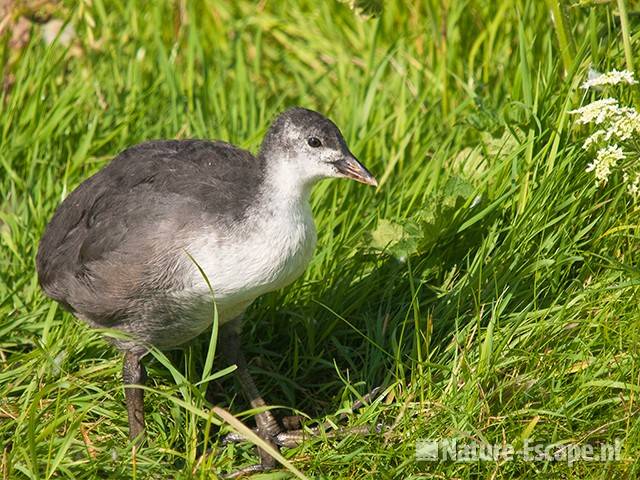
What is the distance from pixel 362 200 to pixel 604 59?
4.04 ft

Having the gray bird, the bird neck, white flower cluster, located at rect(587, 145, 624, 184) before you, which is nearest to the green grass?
the gray bird

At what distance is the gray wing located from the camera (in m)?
3.68

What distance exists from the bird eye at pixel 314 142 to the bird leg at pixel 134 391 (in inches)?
40.8

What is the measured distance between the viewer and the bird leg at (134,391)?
12.6 ft

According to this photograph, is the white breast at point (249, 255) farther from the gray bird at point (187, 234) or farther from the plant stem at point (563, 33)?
the plant stem at point (563, 33)

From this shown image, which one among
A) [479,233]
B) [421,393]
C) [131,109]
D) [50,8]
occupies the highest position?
[50,8]

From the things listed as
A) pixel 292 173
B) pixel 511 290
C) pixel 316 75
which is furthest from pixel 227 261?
pixel 316 75

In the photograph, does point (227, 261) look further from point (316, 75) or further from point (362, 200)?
point (316, 75)

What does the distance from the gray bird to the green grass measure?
249mm

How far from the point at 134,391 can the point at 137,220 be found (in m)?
0.65

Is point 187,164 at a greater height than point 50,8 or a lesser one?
lesser

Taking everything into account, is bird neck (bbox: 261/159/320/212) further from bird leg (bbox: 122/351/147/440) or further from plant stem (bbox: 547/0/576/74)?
plant stem (bbox: 547/0/576/74)

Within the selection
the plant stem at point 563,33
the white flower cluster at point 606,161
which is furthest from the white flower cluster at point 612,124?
the plant stem at point 563,33

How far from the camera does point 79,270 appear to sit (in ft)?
13.0
